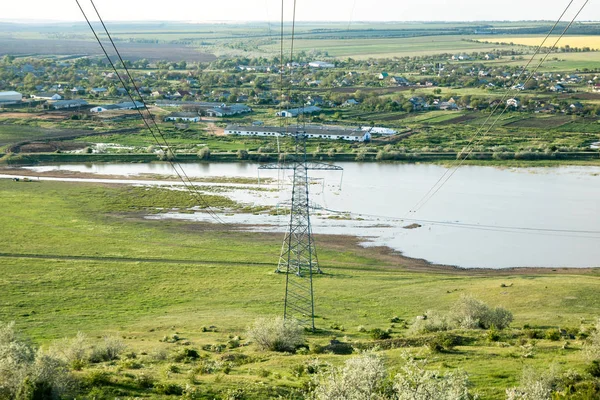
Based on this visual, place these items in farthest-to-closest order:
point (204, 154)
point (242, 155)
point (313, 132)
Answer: point (313, 132)
point (242, 155)
point (204, 154)

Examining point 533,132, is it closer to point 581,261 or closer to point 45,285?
point 581,261

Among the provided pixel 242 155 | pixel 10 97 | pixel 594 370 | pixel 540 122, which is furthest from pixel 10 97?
pixel 594 370

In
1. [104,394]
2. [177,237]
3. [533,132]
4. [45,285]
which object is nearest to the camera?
[104,394]

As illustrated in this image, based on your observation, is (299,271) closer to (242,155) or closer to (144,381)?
(144,381)

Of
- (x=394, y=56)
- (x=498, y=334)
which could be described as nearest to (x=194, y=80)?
(x=394, y=56)

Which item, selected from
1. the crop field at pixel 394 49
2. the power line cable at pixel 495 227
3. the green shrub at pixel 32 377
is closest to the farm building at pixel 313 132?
the power line cable at pixel 495 227
